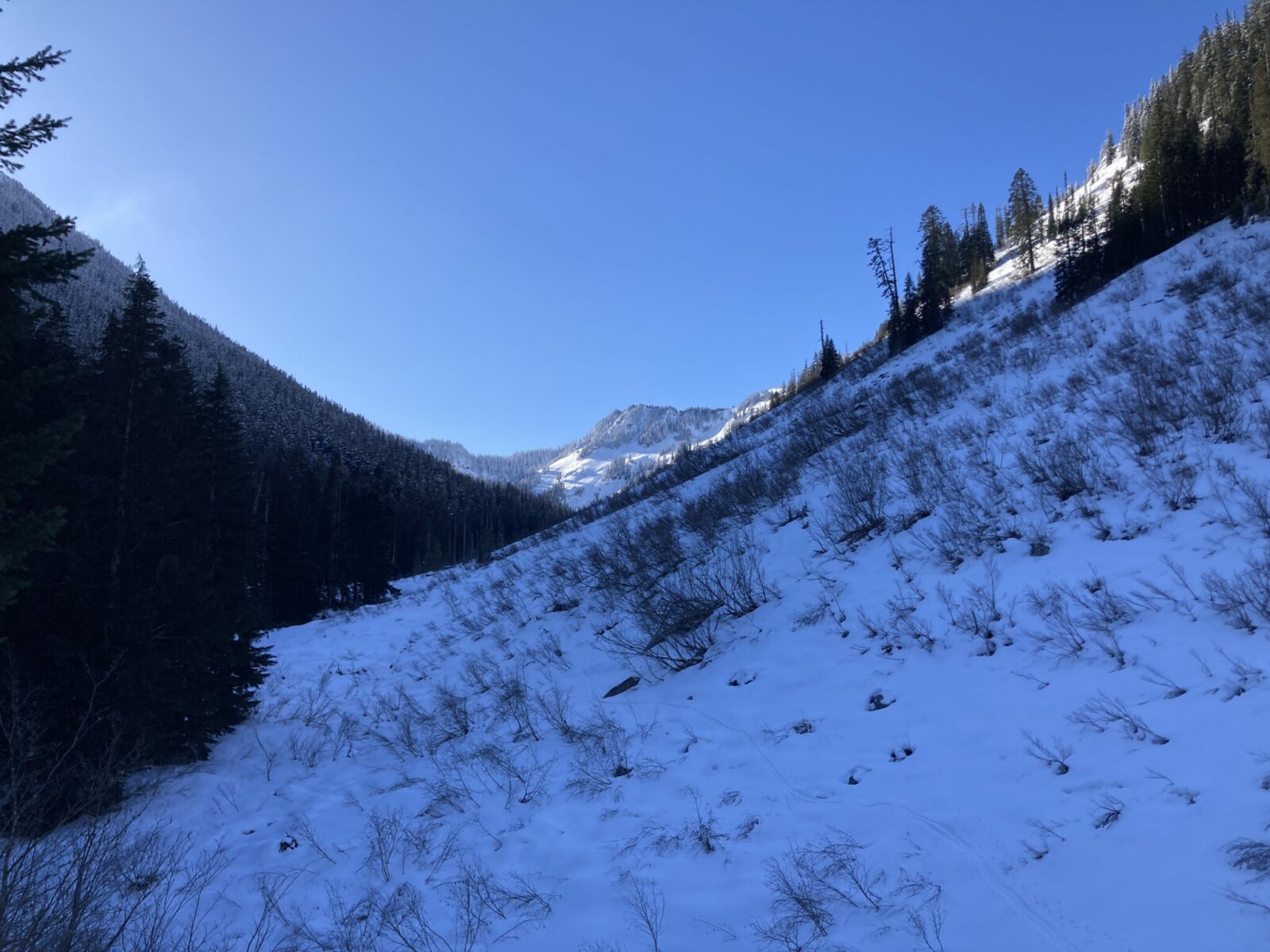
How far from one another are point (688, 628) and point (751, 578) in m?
1.37

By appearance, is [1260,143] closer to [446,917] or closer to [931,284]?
[931,284]

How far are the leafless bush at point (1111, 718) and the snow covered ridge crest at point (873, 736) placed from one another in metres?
0.02

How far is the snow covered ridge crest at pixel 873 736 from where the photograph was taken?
3404 millimetres

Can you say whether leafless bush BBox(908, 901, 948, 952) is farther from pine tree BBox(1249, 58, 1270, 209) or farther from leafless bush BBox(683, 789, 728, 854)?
pine tree BBox(1249, 58, 1270, 209)

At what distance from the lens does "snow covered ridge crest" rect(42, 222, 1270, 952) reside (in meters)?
3.40

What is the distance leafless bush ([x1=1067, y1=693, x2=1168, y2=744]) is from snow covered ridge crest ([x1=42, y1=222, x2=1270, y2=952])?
0.7 inches

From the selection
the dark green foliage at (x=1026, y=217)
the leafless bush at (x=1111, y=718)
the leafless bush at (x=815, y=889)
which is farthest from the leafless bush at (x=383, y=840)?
the dark green foliage at (x=1026, y=217)

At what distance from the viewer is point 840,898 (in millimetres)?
3629

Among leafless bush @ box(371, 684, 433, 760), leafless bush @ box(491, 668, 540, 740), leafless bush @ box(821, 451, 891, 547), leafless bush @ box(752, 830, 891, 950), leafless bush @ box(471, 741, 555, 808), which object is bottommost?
leafless bush @ box(371, 684, 433, 760)

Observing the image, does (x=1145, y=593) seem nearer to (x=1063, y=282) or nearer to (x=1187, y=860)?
(x=1187, y=860)

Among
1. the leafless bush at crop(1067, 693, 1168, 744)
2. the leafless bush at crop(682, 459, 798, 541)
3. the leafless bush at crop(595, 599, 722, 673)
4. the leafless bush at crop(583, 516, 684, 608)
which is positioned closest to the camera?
the leafless bush at crop(1067, 693, 1168, 744)

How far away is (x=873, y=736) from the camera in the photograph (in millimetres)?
5152

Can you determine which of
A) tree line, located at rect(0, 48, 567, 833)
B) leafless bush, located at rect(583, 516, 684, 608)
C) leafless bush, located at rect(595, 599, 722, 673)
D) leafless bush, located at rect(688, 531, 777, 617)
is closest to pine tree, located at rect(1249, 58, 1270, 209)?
leafless bush, located at rect(583, 516, 684, 608)

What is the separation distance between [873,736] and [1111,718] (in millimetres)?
1797
